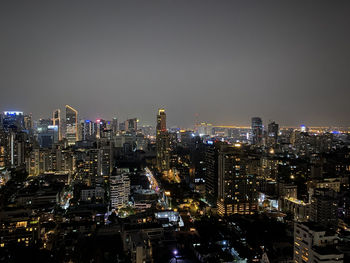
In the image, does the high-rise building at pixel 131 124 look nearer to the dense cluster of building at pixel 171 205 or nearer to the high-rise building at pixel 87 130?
the high-rise building at pixel 87 130

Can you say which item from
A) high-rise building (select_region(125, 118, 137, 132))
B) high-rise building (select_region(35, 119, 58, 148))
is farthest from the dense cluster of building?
high-rise building (select_region(125, 118, 137, 132))

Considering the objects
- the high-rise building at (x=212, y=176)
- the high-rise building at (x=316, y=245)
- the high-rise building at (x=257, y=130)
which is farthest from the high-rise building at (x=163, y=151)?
the high-rise building at (x=316, y=245)

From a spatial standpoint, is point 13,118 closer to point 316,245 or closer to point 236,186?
point 236,186

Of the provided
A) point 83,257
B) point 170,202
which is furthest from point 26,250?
point 170,202

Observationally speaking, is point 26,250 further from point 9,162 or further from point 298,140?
point 298,140

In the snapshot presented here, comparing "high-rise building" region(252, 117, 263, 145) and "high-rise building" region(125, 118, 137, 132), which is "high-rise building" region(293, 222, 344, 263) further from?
"high-rise building" region(125, 118, 137, 132)

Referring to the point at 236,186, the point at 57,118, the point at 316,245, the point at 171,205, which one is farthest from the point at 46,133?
the point at 316,245
